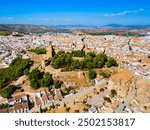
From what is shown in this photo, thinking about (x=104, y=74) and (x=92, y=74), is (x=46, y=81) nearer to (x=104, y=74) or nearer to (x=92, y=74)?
(x=92, y=74)

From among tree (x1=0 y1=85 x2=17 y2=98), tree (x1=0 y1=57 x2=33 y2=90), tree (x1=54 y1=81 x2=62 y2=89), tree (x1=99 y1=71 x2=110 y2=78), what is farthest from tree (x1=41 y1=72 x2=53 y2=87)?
tree (x1=99 y1=71 x2=110 y2=78)

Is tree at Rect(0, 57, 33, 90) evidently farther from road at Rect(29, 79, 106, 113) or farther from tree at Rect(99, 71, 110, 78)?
tree at Rect(99, 71, 110, 78)

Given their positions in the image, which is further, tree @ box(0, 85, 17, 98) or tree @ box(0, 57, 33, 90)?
tree @ box(0, 57, 33, 90)

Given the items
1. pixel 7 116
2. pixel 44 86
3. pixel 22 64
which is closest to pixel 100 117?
pixel 7 116

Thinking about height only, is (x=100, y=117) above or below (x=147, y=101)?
above

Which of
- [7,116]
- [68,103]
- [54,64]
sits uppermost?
[7,116]

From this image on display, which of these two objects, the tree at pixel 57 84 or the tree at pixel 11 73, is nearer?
the tree at pixel 57 84

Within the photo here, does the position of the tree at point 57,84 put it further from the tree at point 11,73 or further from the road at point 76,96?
the tree at point 11,73

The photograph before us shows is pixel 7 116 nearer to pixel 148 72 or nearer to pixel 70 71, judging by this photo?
pixel 70 71

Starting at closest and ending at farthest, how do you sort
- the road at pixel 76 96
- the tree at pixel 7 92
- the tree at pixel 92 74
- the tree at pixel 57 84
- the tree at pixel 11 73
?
the road at pixel 76 96 < the tree at pixel 7 92 < the tree at pixel 57 84 < the tree at pixel 92 74 < the tree at pixel 11 73

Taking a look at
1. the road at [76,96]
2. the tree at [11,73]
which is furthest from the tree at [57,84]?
the tree at [11,73]

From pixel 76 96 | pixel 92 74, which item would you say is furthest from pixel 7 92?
pixel 92 74
